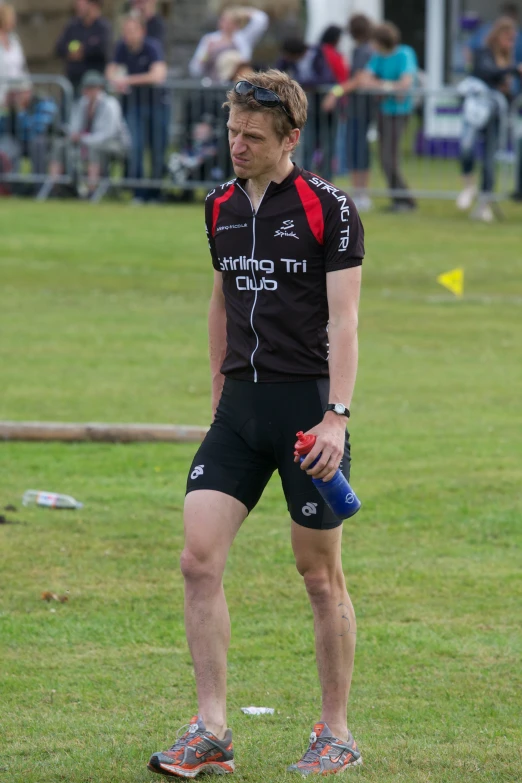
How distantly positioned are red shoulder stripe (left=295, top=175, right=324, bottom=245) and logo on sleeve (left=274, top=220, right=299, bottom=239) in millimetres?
57

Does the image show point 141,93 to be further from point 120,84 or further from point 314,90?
point 314,90

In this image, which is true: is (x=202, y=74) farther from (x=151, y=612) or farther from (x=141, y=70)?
(x=151, y=612)

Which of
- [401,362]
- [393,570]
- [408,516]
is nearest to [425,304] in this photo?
[401,362]

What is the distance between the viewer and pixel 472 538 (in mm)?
7559

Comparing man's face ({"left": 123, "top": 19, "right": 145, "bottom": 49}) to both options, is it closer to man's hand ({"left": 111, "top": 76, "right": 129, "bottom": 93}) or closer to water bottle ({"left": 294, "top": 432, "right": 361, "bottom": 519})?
man's hand ({"left": 111, "top": 76, "right": 129, "bottom": 93})

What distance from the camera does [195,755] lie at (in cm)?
455

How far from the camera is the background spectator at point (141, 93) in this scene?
21891 mm

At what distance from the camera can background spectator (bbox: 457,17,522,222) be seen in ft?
68.8

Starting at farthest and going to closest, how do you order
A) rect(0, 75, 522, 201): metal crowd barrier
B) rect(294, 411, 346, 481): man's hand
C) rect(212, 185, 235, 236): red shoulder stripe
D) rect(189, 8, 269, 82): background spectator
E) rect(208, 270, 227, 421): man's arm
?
A: rect(189, 8, 269, 82): background spectator < rect(0, 75, 522, 201): metal crowd barrier < rect(208, 270, 227, 421): man's arm < rect(212, 185, 235, 236): red shoulder stripe < rect(294, 411, 346, 481): man's hand

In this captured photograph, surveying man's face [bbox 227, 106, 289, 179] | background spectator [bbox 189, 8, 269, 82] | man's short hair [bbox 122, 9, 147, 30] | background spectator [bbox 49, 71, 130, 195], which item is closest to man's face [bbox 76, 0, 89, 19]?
man's short hair [bbox 122, 9, 147, 30]

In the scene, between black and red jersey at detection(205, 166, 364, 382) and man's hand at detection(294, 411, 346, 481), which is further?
black and red jersey at detection(205, 166, 364, 382)

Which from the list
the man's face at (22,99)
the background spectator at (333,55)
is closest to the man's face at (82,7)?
the man's face at (22,99)

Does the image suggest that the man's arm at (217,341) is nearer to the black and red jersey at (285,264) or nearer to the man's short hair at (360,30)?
the black and red jersey at (285,264)

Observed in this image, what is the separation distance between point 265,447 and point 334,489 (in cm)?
37
